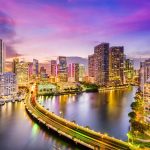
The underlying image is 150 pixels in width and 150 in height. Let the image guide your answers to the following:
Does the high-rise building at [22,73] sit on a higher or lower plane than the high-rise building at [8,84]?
higher

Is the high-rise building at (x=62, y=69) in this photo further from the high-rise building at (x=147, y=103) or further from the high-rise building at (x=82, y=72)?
the high-rise building at (x=147, y=103)

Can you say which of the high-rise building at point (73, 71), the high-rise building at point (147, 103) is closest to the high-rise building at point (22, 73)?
the high-rise building at point (73, 71)

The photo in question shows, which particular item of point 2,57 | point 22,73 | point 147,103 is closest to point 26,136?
point 147,103

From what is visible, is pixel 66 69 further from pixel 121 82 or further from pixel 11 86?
pixel 11 86

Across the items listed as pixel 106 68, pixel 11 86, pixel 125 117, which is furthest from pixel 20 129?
pixel 106 68

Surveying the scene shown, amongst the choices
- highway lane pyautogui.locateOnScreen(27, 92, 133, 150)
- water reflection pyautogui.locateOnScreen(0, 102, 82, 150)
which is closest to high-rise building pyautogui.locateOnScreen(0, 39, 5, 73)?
water reflection pyautogui.locateOnScreen(0, 102, 82, 150)

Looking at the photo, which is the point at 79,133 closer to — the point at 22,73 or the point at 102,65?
the point at 102,65
